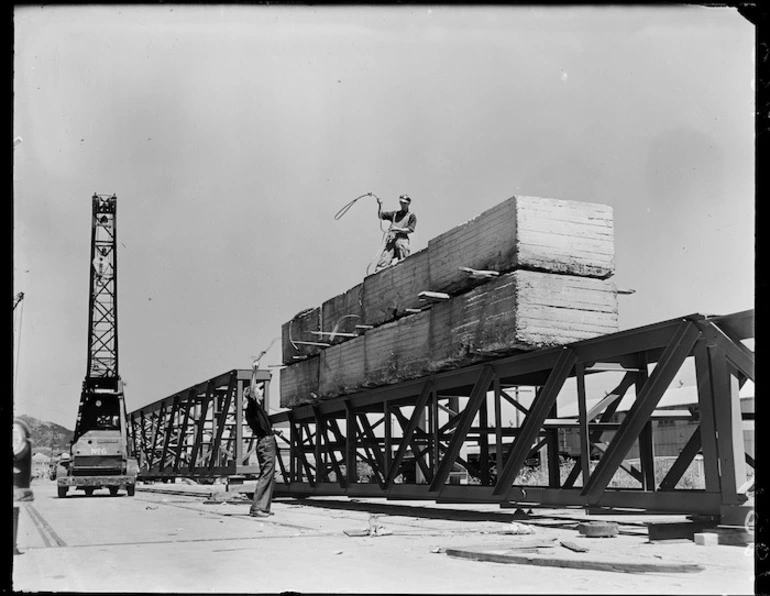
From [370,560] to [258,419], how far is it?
532 cm

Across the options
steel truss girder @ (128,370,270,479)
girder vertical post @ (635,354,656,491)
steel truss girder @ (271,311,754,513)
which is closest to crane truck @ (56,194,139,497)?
steel truss girder @ (128,370,270,479)

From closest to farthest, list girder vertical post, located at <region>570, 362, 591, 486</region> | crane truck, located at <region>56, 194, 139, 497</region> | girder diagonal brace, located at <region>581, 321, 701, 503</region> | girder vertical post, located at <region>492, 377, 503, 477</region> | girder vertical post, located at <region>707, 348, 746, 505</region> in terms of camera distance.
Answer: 1. girder vertical post, located at <region>707, 348, 746, 505</region>
2. girder diagonal brace, located at <region>581, 321, 701, 503</region>
3. girder vertical post, located at <region>570, 362, 591, 486</region>
4. girder vertical post, located at <region>492, 377, 503, 477</region>
5. crane truck, located at <region>56, 194, 139, 497</region>

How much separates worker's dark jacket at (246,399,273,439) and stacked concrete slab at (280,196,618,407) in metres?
2.05

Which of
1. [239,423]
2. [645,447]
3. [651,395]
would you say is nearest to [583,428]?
[651,395]

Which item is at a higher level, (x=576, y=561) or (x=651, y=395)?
(x=651, y=395)

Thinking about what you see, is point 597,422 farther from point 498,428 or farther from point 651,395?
point 651,395

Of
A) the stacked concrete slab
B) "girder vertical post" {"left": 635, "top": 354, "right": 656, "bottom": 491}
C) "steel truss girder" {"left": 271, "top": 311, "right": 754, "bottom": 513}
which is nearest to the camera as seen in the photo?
"steel truss girder" {"left": 271, "top": 311, "right": 754, "bottom": 513}

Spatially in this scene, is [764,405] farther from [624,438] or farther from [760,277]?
[624,438]

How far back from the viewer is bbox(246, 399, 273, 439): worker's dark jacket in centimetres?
1105

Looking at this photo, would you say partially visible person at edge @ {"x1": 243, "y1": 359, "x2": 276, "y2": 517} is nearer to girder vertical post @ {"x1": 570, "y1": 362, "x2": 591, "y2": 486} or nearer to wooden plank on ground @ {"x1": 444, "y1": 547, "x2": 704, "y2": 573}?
girder vertical post @ {"x1": 570, "y1": 362, "x2": 591, "y2": 486}

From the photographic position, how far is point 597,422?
10.1 m

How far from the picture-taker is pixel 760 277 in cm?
508

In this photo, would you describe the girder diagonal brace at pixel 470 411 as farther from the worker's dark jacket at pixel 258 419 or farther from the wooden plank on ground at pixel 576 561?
the wooden plank on ground at pixel 576 561

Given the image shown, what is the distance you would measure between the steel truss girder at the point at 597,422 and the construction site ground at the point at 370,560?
1.43 ft
